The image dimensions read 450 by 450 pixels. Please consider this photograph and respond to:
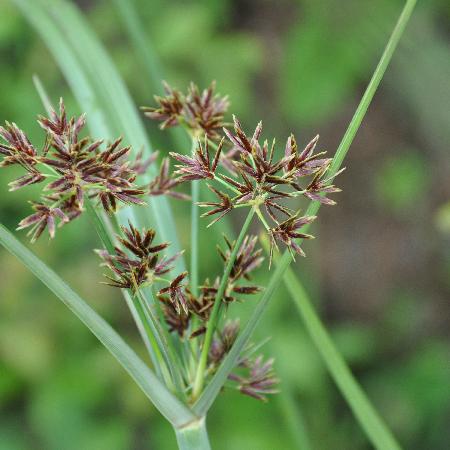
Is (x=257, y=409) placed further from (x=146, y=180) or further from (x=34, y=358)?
(x=146, y=180)

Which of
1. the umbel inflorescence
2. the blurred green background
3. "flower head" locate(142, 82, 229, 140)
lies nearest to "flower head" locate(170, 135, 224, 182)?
the umbel inflorescence

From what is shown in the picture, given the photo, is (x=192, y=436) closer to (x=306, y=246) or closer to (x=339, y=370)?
(x=339, y=370)

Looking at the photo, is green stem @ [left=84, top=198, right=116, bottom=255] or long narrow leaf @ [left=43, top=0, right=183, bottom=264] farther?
long narrow leaf @ [left=43, top=0, right=183, bottom=264]

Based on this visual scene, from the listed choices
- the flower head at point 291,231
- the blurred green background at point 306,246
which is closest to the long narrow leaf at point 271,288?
the flower head at point 291,231

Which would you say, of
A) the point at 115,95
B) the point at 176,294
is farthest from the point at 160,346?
the point at 115,95

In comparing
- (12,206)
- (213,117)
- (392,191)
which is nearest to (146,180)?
(213,117)

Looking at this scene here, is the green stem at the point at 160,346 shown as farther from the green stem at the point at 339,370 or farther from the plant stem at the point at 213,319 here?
the green stem at the point at 339,370

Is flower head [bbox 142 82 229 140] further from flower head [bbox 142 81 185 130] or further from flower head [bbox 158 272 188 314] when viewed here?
flower head [bbox 158 272 188 314]
